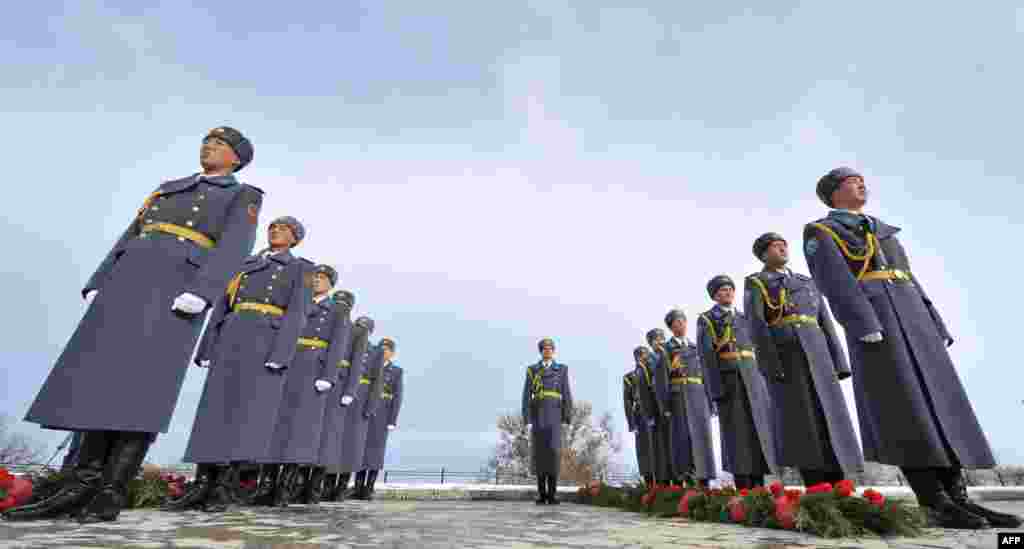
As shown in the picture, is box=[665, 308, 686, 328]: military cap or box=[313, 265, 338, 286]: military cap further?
box=[665, 308, 686, 328]: military cap

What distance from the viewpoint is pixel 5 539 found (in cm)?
209

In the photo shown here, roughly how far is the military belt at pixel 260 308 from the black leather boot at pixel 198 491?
142 cm

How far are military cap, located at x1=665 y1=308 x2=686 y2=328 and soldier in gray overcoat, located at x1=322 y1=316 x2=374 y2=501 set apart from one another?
16.0ft

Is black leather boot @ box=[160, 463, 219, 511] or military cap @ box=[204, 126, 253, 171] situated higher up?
military cap @ box=[204, 126, 253, 171]

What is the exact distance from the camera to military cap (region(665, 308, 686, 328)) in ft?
27.0

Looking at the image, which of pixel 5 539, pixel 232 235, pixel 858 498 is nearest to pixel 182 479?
pixel 232 235

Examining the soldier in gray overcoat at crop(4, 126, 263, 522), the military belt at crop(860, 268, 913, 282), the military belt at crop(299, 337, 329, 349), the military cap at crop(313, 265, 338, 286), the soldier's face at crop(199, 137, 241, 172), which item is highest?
the military cap at crop(313, 265, 338, 286)

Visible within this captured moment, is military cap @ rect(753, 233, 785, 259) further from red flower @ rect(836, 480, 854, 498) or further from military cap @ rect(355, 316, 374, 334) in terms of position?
military cap @ rect(355, 316, 374, 334)

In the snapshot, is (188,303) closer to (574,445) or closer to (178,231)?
(178,231)

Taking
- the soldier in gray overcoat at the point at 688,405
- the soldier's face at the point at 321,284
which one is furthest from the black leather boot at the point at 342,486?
the soldier in gray overcoat at the point at 688,405

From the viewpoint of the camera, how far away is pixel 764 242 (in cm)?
542

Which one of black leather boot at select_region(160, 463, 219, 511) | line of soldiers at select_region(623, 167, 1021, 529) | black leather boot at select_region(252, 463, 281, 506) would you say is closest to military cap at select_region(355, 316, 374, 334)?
black leather boot at select_region(252, 463, 281, 506)

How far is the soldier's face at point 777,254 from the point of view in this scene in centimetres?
528

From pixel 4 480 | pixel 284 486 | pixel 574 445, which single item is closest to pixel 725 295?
pixel 284 486
